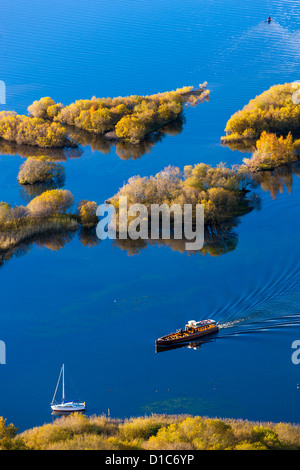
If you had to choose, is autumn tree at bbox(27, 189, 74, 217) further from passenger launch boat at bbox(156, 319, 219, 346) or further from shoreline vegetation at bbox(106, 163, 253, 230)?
passenger launch boat at bbox(156, 319, 219, 346)

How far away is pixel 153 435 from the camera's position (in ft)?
142

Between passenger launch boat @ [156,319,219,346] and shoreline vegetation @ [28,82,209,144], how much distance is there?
36821 mm

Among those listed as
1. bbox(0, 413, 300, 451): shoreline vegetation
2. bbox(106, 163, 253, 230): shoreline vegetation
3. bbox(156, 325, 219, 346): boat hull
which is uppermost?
bbox(106, 163, 253, 230): shoreline vegetation

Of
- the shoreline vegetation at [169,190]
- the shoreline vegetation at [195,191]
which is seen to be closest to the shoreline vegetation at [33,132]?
the shoreline vegetation at [169,190]

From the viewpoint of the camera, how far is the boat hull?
53.3m

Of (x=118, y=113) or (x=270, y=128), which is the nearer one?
(x=270, y=128)

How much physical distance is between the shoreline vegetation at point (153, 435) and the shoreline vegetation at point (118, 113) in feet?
158

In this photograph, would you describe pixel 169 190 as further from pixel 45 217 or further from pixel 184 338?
pixel 184 338

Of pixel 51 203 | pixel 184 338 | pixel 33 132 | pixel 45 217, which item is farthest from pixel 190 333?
pixel 33 132

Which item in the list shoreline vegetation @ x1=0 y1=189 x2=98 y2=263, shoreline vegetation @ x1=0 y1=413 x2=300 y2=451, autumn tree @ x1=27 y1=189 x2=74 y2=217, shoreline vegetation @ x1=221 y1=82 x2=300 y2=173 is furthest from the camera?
shoreline vegetation @ x1=221 y1=82 x2=300 y2=173

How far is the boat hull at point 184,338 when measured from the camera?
53281 mm

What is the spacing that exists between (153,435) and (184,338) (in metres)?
11.6

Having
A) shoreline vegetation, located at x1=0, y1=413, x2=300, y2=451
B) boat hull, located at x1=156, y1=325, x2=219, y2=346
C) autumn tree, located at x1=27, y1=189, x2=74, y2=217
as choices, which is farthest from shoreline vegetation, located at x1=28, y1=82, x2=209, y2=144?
shoreline vegetation, located at x1=0, y1=413, x2=300, y2=451

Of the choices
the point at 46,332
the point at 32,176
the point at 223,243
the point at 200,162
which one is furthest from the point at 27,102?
the point at 46,332
